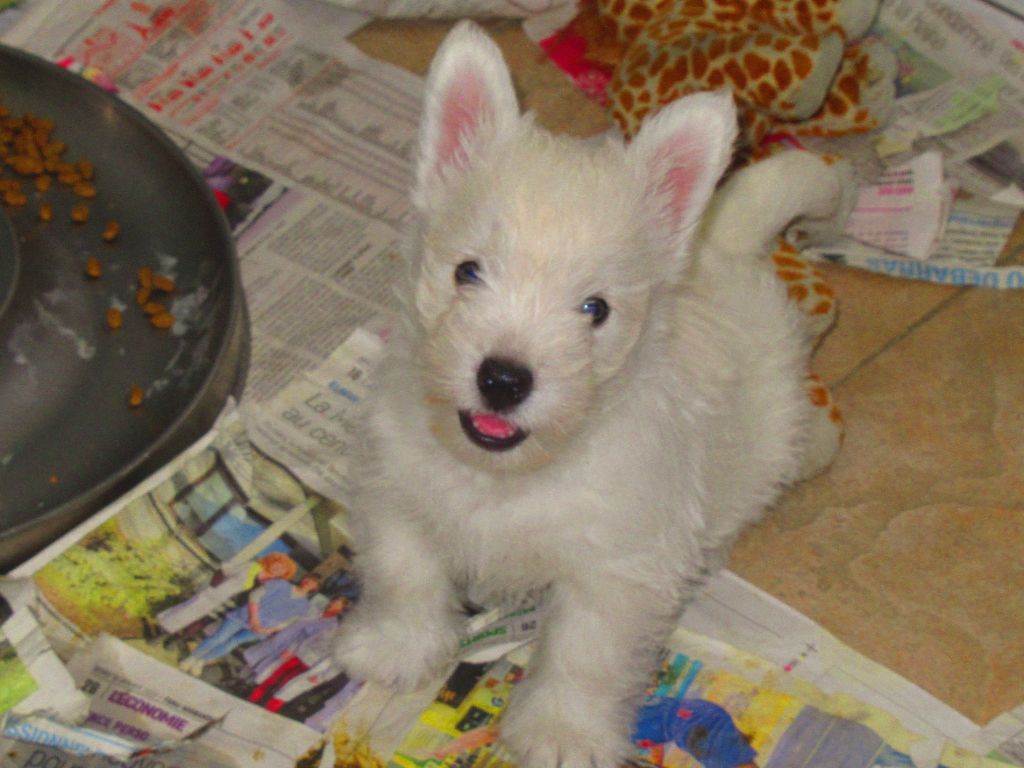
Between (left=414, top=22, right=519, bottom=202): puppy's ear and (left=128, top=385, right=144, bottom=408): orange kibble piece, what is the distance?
82 cm

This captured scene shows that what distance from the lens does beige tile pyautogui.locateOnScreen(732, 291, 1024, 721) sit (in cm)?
197

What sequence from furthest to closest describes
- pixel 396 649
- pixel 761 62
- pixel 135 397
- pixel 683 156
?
1. pixel 761 62
2. pixel 135 397
3. pixel 396 649
4. pixel 683 156

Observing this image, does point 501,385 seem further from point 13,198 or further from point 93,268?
point 13,198

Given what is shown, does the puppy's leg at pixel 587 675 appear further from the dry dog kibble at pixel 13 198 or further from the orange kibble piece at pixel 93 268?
the dry dog kibble at pixel 13 198

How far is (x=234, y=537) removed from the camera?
1948mm

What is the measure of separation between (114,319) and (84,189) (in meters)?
0.29

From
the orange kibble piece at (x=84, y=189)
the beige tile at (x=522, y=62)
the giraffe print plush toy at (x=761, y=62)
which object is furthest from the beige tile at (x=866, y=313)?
the orange kibble piece at (x=84, y=189)

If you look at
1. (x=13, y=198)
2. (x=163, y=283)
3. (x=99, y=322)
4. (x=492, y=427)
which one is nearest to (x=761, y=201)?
(x=492, y=427)

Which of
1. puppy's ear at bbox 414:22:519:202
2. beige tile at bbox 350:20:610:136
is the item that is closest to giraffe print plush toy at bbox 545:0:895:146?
beige tile at bbox 350:20:610:136

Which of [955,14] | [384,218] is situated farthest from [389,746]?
[955,14]

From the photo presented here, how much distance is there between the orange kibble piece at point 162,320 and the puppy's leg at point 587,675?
86cm

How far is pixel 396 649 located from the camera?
5.83ft

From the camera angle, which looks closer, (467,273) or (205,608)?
(467,273)

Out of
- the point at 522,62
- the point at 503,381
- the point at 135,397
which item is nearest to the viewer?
the point at 503,381
